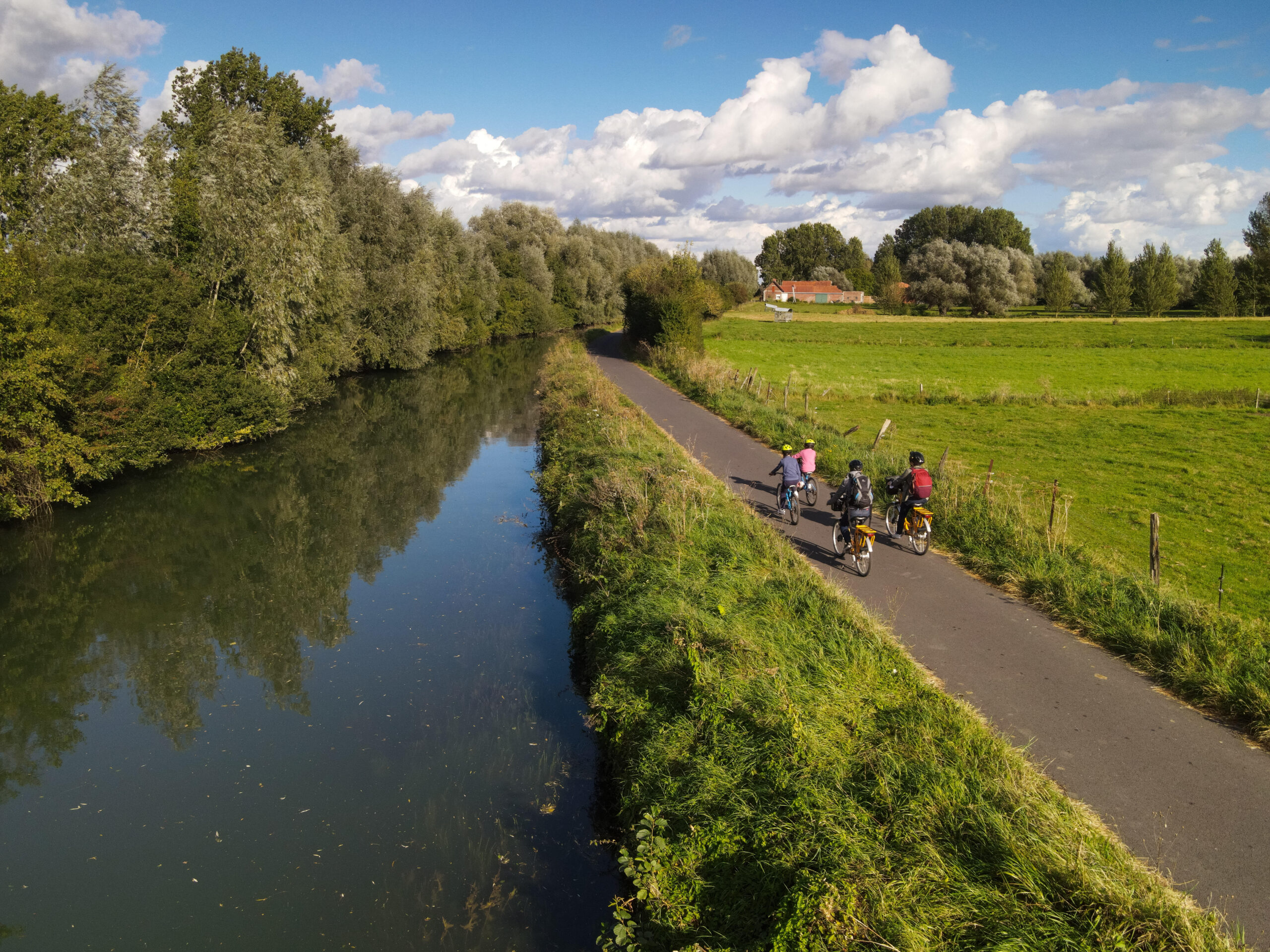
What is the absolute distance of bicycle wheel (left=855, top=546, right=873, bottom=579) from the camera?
11.9m

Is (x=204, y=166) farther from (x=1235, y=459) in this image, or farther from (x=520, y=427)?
(x=1235, y=459)

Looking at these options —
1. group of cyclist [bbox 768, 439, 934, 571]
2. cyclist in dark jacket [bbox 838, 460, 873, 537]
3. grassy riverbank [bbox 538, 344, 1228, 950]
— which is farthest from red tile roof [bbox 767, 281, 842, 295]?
grassy riverbank [bbox 538, 344, 1228, 950]

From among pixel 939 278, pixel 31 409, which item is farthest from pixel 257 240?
pixel 939 278

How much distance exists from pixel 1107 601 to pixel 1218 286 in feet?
316

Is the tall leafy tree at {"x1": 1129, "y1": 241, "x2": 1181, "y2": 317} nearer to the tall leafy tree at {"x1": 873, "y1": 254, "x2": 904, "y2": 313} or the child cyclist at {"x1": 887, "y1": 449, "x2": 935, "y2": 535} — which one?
the tall leafy tree at {"x1": 873, "y1": 254, "x2": 904, "y2": 313}

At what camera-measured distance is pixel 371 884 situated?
7.32 metres

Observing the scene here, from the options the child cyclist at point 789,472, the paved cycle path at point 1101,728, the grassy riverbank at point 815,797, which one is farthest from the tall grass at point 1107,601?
the grassy riverbank at point 815,797

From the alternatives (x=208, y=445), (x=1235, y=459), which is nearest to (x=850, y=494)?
(x=1235, y=459)

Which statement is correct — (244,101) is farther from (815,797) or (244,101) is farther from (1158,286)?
(1158,286)

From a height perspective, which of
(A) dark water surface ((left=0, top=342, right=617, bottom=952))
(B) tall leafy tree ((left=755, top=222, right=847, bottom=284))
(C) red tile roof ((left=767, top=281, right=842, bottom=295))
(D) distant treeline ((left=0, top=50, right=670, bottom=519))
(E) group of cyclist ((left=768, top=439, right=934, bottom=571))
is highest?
(B) tall leafy tree ((left=755, top=222, right=847, bottom=284))

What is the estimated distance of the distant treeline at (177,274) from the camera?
717 inches

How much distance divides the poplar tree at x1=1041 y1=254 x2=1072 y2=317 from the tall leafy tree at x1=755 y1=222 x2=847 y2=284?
63.2 m

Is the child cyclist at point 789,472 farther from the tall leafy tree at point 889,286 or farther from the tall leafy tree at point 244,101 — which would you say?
the tall leafy tree at point 889,286

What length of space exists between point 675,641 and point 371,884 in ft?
13.3
